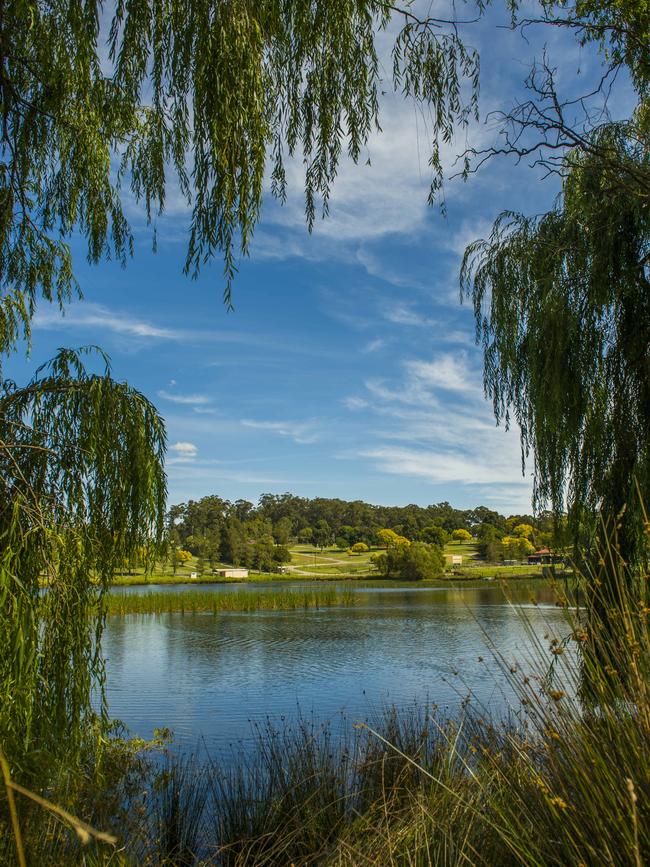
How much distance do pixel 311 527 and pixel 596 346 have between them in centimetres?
9432

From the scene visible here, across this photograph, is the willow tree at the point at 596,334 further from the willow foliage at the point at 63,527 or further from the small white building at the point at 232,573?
the small white building at the point at 232,573

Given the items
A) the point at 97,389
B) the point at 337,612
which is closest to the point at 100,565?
the point at 97,389

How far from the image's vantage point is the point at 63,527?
3000mm

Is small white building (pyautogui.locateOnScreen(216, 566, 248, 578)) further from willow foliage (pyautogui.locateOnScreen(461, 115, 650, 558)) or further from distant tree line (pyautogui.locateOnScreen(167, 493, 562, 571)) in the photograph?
willow foliage (pyautogui.locateOnScreen(461, 115, 650, 558))

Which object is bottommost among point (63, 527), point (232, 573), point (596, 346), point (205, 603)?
point (232, 573)

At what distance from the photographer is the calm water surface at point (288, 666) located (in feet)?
32.3

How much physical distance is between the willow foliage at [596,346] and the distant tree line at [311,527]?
48349mm

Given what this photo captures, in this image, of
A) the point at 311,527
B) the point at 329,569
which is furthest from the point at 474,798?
the point at 311,527

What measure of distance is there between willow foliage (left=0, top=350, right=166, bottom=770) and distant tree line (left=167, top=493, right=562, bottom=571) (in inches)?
1988

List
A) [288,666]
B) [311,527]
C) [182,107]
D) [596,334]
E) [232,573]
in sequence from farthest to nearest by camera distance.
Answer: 1. [311,527]
2. [232,573]
3. [288,666]
4. [596,334]
5. [182,107]

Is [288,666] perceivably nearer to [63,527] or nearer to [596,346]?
[596,346]

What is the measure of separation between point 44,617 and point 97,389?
1.11 m

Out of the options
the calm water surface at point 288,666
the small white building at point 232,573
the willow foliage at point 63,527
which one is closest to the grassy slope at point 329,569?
the small white building at point 232,573

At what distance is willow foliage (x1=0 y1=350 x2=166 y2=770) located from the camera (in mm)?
2627
